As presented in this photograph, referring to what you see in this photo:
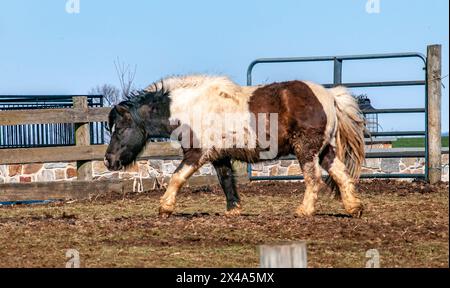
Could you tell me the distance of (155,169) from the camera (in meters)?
18.3

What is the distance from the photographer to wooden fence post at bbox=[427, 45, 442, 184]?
50.5ft

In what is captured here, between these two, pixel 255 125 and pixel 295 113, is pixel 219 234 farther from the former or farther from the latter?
pixel 295 113

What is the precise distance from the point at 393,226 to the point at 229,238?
5.56 feet

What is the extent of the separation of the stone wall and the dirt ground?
4.77m

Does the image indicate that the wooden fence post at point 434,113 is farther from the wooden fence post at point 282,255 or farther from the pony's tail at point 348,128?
the wooden fence post at point 282,255

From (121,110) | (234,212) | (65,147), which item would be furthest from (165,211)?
(65,147)

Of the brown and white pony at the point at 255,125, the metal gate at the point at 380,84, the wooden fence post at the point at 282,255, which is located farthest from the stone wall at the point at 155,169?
the wooden fence post at the point at 282,255

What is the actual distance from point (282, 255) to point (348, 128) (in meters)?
6.06

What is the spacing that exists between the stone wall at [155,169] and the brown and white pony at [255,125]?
664 centimetres

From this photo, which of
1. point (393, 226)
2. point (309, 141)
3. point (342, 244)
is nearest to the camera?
point (342, 244)

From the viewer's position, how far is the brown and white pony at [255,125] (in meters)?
10.6

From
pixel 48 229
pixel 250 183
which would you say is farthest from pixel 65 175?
pixel 48 229
